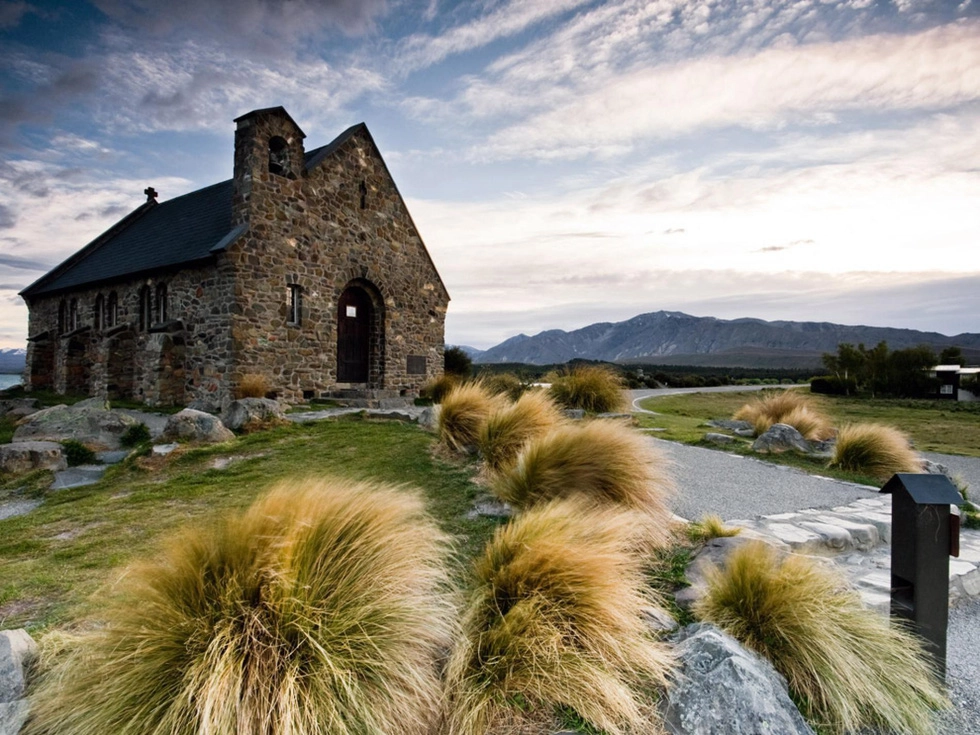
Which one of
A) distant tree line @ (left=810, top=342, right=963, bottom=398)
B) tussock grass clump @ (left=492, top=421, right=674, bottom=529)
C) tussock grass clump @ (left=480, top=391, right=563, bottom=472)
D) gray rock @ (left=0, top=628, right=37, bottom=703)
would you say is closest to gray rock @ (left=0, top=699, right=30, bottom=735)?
gray rock @ (left=0, top=628, right=37, bottom=703)

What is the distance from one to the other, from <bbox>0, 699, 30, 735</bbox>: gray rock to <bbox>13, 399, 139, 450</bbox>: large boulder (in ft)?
24.6

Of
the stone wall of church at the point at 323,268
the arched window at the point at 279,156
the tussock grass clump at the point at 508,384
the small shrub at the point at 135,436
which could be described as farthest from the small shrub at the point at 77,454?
the arched window at the point at 279,156

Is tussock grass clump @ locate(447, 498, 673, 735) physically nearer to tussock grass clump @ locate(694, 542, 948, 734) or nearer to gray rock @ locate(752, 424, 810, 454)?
tussock grass clump @ locate(694, 542, 948, 734)

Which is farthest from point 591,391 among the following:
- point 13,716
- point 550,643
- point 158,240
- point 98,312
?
point 98,312

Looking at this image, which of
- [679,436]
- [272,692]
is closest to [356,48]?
[679,436]

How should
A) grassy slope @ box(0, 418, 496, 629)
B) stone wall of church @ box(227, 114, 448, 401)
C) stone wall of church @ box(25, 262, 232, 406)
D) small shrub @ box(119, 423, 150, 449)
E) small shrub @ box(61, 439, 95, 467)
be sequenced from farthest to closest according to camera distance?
stone wall of church @ box(25, 262, 232, 406)
stone wall of church @ box(227, 114, 448, 401)
small shrub @ box(119, 423, 150, 449)
small shrub @ box(61, 439, 95, 467)
grassy slope @ box(0, 418, 496, 629)

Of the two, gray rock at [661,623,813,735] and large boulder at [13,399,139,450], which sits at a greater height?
large boulder at [13,399,139,450]

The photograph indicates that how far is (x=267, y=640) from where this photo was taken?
2469mm

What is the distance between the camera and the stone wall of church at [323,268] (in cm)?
1320

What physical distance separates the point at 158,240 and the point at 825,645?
2013 cm

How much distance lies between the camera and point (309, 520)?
115 inches

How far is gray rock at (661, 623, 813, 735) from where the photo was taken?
2576mm

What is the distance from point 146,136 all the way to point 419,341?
29.2ft

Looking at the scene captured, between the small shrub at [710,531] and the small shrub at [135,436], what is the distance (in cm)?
858
